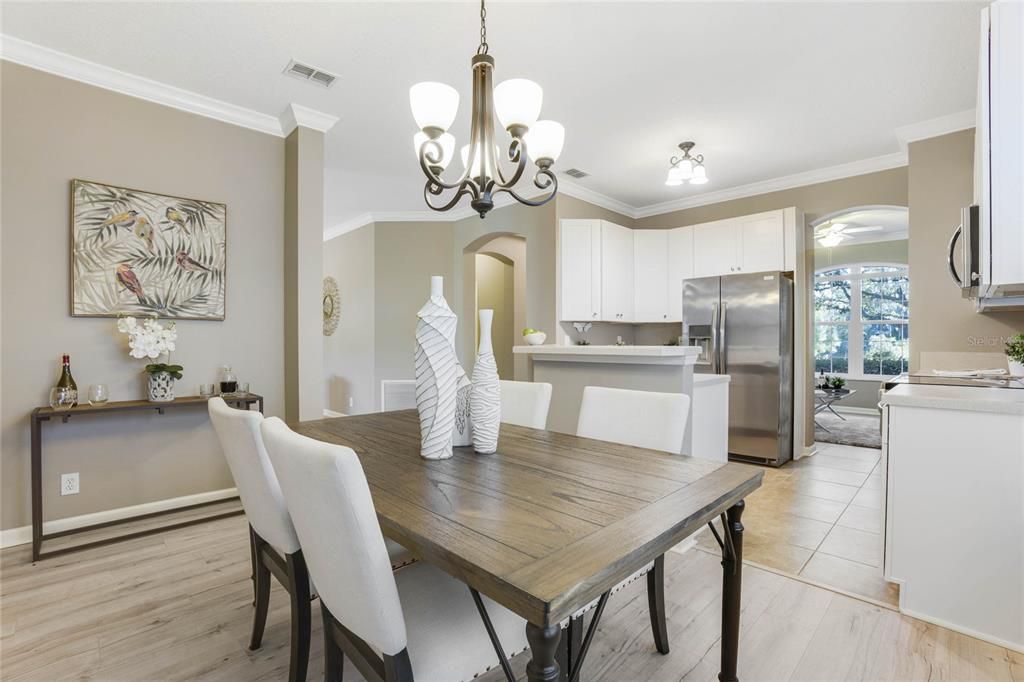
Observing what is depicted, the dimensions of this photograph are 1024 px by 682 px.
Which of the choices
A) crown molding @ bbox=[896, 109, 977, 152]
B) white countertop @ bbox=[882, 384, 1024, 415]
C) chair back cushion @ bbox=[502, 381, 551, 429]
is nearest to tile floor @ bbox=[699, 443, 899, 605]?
white countertop @ bbox=[882, 384, 1024, 415]

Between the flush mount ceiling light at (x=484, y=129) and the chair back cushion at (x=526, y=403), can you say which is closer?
the flush mount ceiling light at (x=484, y=129)

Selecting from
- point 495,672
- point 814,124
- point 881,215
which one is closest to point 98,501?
point 495,672

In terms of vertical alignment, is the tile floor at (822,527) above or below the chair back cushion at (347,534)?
below

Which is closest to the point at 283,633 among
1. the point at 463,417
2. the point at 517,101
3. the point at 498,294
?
the point at 463,417

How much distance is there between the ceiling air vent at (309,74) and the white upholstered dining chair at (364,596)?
2.35 m

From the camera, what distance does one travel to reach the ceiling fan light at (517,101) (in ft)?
5.31

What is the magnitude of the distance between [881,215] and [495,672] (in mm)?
7217

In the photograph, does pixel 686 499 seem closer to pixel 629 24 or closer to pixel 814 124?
pixel 629 24

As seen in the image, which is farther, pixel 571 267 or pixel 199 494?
pixel 571 267

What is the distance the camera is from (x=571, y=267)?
14.6ft

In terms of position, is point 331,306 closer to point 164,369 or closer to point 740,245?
point 164,369

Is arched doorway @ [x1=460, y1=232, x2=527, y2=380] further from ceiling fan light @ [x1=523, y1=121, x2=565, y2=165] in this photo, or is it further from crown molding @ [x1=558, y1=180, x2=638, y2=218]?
ceiling fan light @ [x1=523, y1=121, x2=565, y2=165]

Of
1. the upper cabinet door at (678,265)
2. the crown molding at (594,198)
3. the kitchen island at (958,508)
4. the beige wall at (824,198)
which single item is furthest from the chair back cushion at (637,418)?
the beige wall at (824,198)

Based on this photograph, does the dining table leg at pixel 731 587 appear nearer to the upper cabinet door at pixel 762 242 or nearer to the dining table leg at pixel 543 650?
the dining table leg at pixel 543 650
